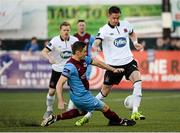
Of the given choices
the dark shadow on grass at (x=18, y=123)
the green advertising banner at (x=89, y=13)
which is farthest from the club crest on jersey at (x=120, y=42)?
the green advertising banner at (x=89, y=13)

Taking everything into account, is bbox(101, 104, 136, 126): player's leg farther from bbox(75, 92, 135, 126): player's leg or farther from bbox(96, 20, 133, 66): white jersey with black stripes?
bbox(96, 20, 133, 66): white jersey with black stripes

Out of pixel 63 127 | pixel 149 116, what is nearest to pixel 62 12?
pixel 149 116

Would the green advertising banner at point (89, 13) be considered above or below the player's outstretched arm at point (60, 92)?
above

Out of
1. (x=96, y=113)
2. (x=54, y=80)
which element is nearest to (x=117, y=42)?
(x=54, y=80)

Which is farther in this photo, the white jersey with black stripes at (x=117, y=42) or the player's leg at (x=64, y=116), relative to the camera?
the white jersey with black stripes at (x=117, y=42)

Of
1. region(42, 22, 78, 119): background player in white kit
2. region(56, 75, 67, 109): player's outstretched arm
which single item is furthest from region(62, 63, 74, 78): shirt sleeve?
region(42, 22, 78, 119): background player in white kit

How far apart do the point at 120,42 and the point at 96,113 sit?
10.3 ft

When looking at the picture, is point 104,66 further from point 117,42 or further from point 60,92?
point 117,42

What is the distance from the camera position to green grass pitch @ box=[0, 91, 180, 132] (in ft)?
49.7

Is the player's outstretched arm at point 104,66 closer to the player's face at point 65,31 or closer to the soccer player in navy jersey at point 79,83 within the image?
the soccer player in navy jersey at point 79,83

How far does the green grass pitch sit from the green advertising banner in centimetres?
1126

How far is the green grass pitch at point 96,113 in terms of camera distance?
15.1m

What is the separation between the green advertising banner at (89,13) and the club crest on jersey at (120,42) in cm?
2324

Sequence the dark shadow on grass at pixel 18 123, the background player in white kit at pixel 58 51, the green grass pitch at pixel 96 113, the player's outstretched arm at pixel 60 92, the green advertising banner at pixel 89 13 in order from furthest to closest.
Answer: the green advertising banner at pixel 89 13 < the background player in white kit at pixel 58 51 < the dark shadow on grass at pixel 18 123 < the green grass pitch at pixel 96 113 < the player's outstretched arm at pixel 60 92
